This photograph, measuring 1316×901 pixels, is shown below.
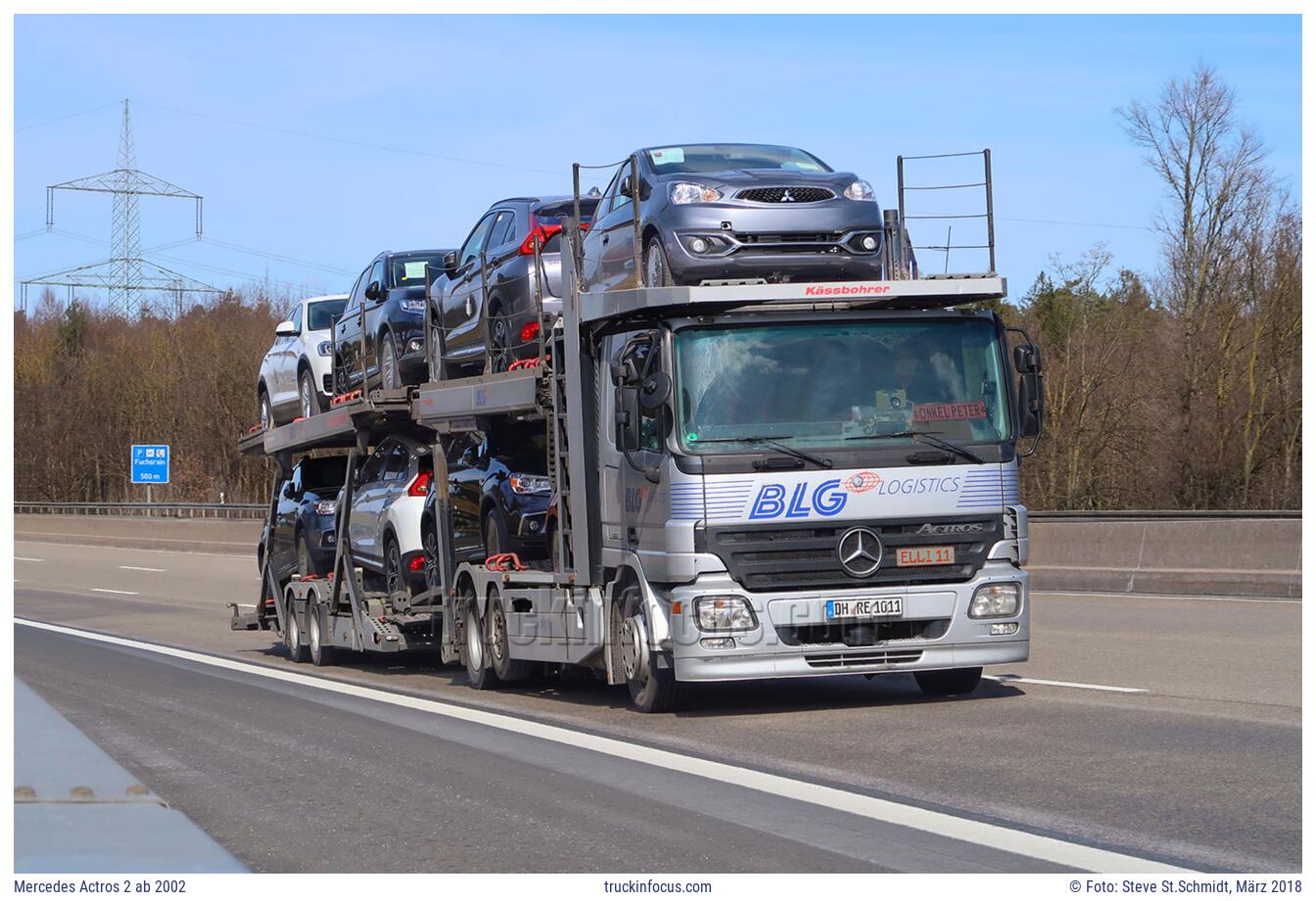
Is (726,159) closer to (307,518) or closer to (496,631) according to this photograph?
(496,631)

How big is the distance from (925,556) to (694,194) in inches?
107

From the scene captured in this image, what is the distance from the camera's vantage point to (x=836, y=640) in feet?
36.7

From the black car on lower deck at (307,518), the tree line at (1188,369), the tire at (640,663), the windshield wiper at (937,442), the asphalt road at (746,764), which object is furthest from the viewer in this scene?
the tree line at (1188,369)

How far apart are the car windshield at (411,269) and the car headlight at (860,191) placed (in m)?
6.17

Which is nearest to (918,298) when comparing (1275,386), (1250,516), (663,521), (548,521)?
(663,521)

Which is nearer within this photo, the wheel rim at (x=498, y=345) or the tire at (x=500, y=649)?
the tire at (x=500, y=649)

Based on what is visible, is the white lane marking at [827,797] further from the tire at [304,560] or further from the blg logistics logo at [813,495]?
the tire at [304,560]

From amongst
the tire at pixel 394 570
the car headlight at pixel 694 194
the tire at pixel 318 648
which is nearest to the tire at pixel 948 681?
the car headlight at pixel 694 194

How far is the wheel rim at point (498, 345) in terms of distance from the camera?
46.5 feet

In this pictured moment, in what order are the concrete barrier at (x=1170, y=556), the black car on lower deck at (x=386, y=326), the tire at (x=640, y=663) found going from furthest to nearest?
1. the concrete barrier at (x=1170, y=556)
2. the black car on lower deck at (x=386, y=326)
3. the tire at (x=640, y=663)

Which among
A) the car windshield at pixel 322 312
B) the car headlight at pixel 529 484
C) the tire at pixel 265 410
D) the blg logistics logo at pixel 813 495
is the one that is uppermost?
the car windshield at pixel 322 312

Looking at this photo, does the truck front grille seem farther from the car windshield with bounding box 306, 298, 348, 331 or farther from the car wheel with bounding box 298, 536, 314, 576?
the car windshield with bounding box 306, 298, 348, 331

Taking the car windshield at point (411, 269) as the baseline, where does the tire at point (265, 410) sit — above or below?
below
